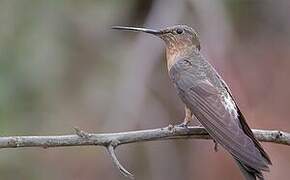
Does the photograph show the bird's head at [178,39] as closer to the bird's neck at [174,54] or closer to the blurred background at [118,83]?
the bird's neck at [174,54]

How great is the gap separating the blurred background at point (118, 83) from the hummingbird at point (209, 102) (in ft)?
5.54

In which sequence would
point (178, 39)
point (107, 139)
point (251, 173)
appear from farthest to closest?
point (178, 39) → point (107, 139) → point (251, 173)

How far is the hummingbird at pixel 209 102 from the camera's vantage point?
3.43m

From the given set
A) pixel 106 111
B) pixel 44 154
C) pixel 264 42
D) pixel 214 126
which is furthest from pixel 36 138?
pixel 264 42

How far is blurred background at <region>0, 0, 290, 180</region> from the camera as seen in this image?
6.11 metres

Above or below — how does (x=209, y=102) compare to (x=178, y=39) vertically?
below

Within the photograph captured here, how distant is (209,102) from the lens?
3773 mm

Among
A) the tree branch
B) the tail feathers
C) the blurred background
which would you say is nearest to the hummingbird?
the tail feathers

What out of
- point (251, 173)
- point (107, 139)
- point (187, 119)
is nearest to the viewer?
point (251, 173)

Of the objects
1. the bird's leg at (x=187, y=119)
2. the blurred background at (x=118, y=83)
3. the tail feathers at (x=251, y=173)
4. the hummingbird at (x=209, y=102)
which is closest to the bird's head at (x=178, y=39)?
the hummingbird at (x=209, y=102)

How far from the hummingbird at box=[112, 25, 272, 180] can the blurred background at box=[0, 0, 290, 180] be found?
5.54ft

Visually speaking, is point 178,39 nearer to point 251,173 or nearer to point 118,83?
point 251,173

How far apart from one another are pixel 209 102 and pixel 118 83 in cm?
276

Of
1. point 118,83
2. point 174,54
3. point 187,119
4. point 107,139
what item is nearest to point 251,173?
point 187,119
